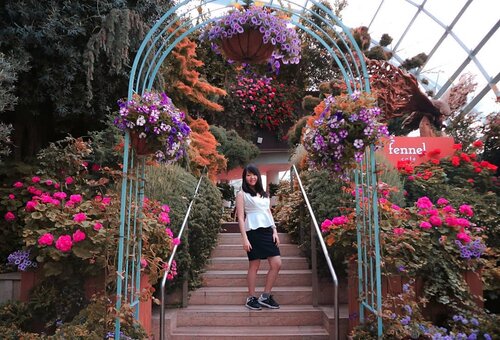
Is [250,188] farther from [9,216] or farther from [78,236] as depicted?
[9,216]

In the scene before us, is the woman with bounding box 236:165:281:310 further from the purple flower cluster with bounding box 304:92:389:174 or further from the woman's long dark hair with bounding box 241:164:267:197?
the purple flower cluster with bounding box 304:92:389:174

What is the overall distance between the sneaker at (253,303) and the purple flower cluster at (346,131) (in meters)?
1.39

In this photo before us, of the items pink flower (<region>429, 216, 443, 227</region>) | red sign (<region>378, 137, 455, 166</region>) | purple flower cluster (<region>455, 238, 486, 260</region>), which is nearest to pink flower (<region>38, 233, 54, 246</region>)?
pink flower (<region>429, 216, 443, 227</region>)

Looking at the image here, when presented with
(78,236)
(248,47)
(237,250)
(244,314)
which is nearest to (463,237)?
(244,314)

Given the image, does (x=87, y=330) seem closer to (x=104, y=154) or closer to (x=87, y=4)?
(x=104, y=154)

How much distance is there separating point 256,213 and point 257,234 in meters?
0.18

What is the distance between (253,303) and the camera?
3.79 meters

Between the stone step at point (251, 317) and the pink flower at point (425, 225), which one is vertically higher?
the pink flower at point (425, 225)

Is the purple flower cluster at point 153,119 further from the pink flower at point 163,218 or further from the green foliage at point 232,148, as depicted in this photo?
the green foliage at point 232,148

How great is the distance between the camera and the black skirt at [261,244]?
148 inches

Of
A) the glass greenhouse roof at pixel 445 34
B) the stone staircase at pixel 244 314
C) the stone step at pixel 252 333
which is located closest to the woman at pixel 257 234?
the stone staircase at pixel 244 314

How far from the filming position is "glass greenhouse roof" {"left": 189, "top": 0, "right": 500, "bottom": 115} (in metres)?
9.03

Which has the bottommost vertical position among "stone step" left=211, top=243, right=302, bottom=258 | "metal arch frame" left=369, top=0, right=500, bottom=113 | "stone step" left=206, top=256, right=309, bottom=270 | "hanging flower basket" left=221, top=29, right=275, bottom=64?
"stone step" left=206, top=256, right=309, bottom=270

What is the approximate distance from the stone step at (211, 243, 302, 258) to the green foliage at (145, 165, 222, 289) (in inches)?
11.9
